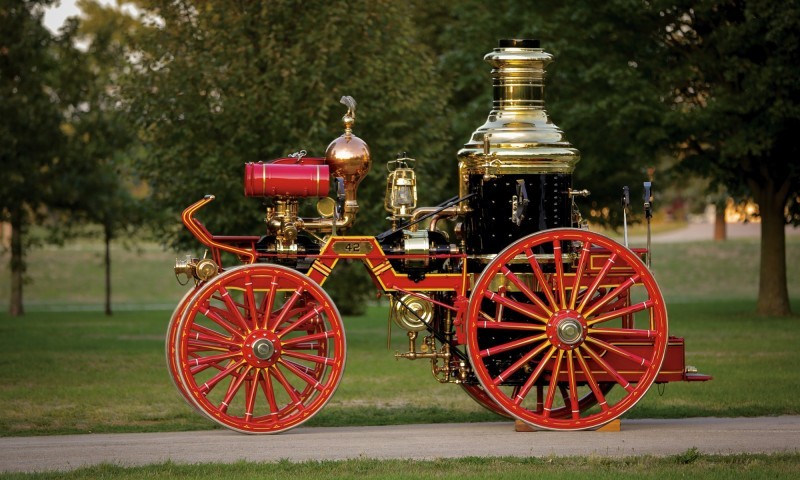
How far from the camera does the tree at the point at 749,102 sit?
26.8 meters

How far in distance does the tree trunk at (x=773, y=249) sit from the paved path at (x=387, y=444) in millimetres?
18229

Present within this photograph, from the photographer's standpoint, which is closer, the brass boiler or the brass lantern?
the brass boiler

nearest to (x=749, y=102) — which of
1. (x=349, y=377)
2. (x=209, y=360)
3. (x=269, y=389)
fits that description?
(x=349, y=377)

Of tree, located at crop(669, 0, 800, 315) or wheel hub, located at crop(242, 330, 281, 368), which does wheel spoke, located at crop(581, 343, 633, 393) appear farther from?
tree, located at crop(669, 0, 800, 315)

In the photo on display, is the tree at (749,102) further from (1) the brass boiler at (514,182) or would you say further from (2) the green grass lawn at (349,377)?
(1) the brass boiler at (514,182)

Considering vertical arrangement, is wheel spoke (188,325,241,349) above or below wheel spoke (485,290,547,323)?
below

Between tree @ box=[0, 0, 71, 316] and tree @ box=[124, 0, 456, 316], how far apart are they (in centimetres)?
438

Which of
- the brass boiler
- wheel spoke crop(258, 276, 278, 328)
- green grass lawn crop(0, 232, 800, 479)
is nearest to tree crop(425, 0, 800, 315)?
green grass lawn crop(0, 232, 800, 479)

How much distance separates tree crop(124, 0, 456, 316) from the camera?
23.4 m

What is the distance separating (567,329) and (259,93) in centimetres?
1301

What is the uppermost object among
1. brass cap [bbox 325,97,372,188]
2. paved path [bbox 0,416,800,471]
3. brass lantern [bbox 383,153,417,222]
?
brass cap [bbox 325,97,372,188]

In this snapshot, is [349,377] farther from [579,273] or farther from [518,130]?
[579,273]

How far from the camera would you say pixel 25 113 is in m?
28.6

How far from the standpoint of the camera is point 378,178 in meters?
24.1
